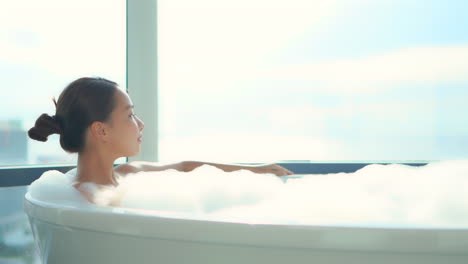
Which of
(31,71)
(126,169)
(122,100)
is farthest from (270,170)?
(31,71)

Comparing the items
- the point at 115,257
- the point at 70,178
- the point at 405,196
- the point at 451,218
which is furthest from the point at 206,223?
the point at 70,178

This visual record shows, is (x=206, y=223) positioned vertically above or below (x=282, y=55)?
below

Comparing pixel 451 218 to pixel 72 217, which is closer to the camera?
pixel 72 217

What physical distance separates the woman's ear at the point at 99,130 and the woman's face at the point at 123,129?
2cm

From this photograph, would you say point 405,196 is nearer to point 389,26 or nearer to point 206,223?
point 206,223

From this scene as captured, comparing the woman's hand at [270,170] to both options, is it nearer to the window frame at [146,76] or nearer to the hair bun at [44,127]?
the window frame at [146,76]

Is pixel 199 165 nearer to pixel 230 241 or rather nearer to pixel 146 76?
pixel 146 76

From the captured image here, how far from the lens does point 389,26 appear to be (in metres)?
2.34

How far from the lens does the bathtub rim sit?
0.61 meters

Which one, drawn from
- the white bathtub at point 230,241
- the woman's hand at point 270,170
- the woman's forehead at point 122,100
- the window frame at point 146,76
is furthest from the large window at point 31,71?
the white bathtub at point 230,241

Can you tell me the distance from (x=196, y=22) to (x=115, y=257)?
72.7 inches

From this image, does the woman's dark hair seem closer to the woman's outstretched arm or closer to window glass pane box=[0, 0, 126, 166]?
the woman's outstretched arm

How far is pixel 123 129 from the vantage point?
146 cm

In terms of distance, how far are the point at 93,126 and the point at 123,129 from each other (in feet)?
0.31
